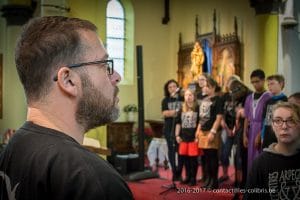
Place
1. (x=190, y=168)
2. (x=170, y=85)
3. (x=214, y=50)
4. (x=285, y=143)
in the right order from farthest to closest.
→ (x=214, y=50)
(x=170, y=85)
(x=190, y=168)
(x=285, y=143)

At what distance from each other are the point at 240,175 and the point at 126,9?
6894mm

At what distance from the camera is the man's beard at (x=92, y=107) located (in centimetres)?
102

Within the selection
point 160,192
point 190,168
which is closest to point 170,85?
point 190,168

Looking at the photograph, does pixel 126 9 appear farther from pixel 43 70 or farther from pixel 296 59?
pixel 43 70

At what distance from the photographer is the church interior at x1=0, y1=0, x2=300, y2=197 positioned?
671 cm

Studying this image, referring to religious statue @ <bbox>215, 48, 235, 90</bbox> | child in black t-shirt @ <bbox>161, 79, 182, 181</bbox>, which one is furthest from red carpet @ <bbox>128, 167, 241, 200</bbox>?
religious statue @ <bbox>215, 48, 235, 90</bbox>

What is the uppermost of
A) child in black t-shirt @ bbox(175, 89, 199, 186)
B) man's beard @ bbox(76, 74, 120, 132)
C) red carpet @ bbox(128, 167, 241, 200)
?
man's beard @ bbox(76, 74, 120, 132)

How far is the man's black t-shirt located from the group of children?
11.8 feet

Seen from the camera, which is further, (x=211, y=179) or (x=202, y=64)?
(x=202, y=64)

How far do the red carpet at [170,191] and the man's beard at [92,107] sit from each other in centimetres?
268

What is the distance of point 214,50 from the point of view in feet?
29.6

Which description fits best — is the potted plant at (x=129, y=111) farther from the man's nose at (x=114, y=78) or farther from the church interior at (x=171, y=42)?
the man's nose at (x=114, y=78)

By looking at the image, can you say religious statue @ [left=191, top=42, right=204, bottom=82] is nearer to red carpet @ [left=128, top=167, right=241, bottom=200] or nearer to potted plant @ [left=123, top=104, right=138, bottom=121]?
potted plant @ [left=123, top=104, right=138, bottom=121]

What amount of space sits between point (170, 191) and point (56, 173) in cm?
428
